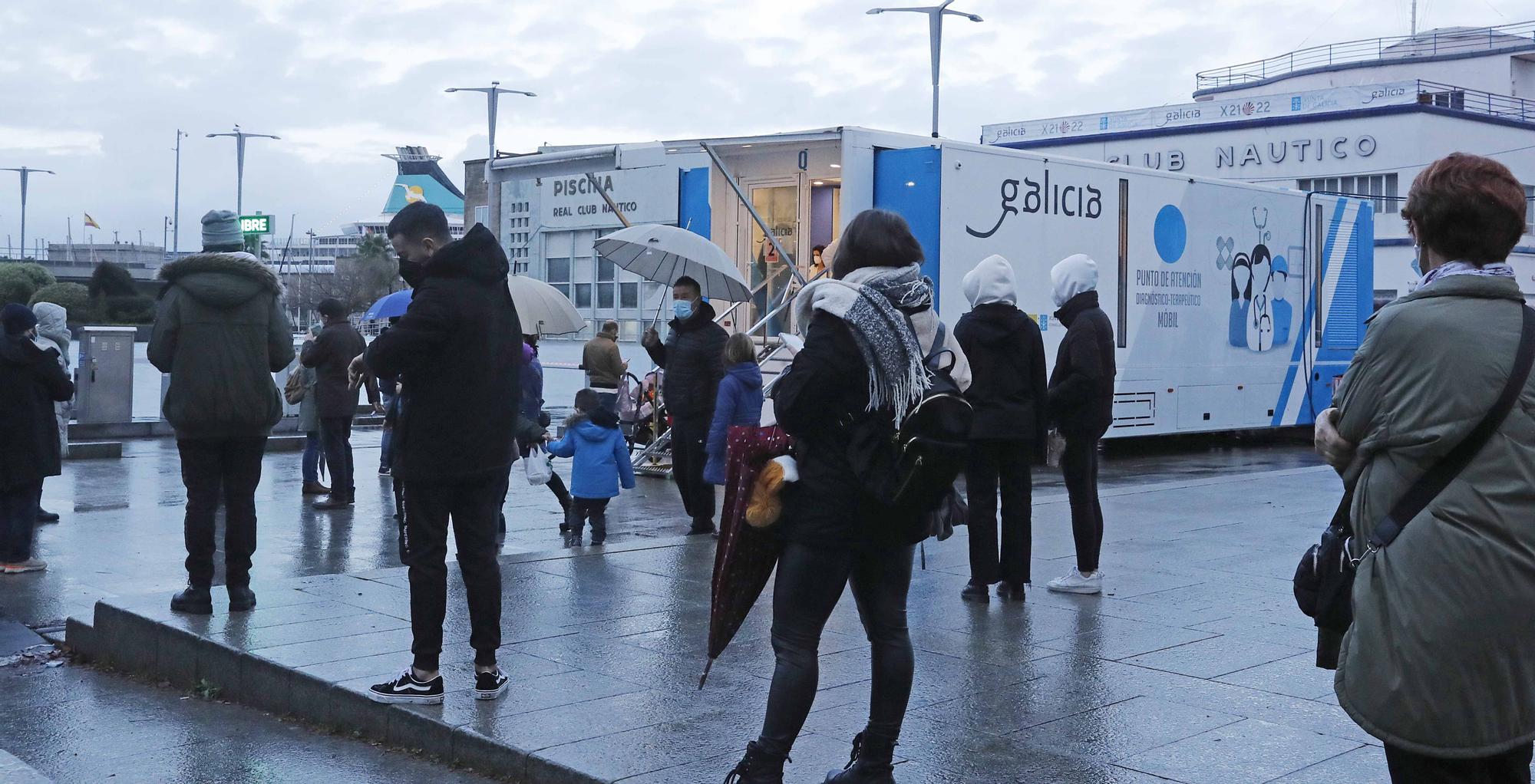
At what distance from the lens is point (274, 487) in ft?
43.4

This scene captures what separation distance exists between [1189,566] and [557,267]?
9.10 meters

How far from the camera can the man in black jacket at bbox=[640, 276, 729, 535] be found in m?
10.1

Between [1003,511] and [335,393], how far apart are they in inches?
256

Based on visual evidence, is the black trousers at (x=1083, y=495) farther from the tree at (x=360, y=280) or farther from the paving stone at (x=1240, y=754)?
the tree at (x=360, y=280)

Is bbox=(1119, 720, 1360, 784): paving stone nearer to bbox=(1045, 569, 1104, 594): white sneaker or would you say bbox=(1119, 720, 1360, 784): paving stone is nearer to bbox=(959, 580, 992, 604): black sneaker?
bbox=(959, 580, 992, 604): black sneaker

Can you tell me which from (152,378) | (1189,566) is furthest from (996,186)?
(152,378)

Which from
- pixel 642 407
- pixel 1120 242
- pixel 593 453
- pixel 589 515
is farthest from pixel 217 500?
pixel 1120 242

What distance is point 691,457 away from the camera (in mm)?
10141

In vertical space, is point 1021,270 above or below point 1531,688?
above

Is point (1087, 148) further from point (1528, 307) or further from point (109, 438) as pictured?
point (1528, 307)

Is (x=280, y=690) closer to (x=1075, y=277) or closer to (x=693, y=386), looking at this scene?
(x=1075, y=277)

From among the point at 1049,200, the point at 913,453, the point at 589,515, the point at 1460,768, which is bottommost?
the point at 589,515

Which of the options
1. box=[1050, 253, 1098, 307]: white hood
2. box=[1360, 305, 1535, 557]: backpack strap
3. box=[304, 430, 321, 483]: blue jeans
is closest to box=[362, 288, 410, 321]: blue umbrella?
box=[304, 430, 321, 483]: blue jeans

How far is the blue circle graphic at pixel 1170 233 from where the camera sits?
16.5 metres
